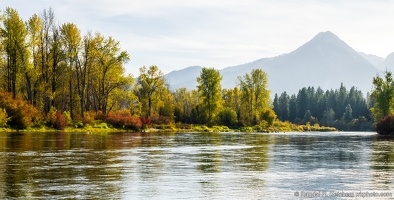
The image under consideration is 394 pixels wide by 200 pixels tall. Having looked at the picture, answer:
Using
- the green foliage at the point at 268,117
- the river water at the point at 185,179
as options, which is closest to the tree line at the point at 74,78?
the green foliage at the point at 268,117

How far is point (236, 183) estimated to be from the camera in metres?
16.9

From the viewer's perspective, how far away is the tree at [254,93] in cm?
12781

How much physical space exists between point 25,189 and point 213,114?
102775mm

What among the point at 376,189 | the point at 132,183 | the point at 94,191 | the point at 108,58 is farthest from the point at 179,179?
the point at 108,58

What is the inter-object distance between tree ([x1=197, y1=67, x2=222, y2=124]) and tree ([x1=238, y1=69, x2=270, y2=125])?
11659mm

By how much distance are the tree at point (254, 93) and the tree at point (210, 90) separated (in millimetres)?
11659

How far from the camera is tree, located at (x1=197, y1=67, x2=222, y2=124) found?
117688 millimetres

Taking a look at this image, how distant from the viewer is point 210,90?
119250 millimetres

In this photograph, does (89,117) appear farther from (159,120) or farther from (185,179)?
(185,179)

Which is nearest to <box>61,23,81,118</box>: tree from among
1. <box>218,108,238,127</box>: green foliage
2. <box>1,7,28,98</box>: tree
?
<box>1,7,28,98</box>: tree

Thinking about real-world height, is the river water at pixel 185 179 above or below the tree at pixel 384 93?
below

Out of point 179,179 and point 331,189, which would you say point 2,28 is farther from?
point 331,189

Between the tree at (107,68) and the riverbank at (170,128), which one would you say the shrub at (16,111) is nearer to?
the riverbank at (170,128)

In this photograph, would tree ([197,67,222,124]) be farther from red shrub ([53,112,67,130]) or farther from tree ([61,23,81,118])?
red shrub ([53,112,67,130])
